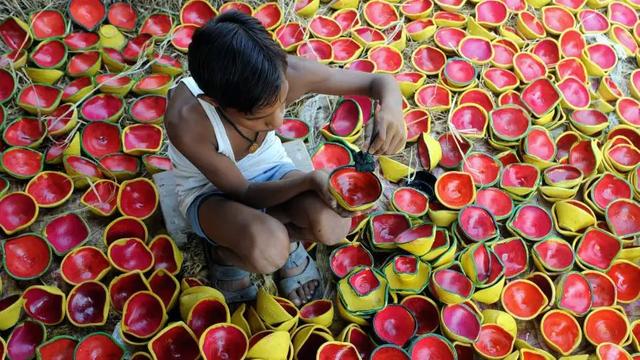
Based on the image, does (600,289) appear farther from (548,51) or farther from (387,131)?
(548,51)

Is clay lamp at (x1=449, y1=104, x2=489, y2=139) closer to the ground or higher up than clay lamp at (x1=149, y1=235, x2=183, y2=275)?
higher up

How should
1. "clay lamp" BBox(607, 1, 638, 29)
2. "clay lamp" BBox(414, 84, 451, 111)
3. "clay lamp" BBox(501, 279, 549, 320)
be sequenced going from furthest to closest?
"clay lamp" BBox(607, 1, 638, 29) → "clay lamp" BBox(414, 84, 451, 111) → "clay lamp" BBox(501, 279, 549, 320)

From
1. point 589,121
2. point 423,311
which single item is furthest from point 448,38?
point 423,311

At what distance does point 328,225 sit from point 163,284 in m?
0.56

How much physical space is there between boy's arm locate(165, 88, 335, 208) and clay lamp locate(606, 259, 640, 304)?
40.7 inches

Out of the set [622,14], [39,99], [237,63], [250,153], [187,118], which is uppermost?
[237,63]

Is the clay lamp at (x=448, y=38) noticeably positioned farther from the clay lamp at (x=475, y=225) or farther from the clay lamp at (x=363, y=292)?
the clay lamp at (x=363, y=292)

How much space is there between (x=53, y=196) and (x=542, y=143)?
1.74 meters

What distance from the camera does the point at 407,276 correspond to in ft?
5.71

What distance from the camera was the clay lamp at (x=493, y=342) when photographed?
65.3 inches

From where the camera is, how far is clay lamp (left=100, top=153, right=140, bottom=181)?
6.52ft

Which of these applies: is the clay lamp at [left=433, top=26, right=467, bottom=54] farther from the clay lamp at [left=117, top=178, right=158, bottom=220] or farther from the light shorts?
the clay lamp at [left=117, top=178, right=158, bottom=220]

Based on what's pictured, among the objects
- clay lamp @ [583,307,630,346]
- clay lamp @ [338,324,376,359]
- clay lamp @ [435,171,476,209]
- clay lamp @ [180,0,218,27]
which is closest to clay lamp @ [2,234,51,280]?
clay lamp @ [338,324,376,359]

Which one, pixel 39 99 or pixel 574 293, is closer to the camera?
pixel 574 293
